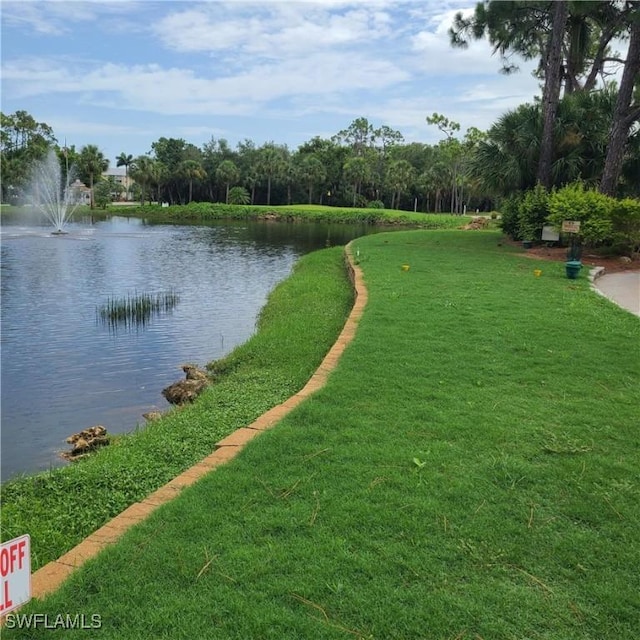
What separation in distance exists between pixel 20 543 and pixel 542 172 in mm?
18371

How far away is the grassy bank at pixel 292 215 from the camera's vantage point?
5031 centimetres

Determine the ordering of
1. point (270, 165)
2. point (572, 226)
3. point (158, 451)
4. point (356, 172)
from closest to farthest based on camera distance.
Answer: point (158, 451) → point (572, 226) → point (356, 172) → point (270, 165)

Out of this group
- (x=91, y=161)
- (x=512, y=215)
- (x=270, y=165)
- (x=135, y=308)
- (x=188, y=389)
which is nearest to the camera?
(x=188, y=389)

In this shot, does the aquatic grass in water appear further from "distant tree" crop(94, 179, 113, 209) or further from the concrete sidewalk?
"distant tree" crop(94, 179, 113, 209)

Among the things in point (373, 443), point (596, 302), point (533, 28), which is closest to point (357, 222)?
point (533, 28)

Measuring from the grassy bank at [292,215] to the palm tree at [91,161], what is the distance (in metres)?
5.75

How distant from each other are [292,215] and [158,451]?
49.5 metres

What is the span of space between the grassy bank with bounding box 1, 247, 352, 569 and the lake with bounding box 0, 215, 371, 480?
102 cm

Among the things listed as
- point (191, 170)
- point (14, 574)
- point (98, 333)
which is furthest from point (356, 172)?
point (14, 574)

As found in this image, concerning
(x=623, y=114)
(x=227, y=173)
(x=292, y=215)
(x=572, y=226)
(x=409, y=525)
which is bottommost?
(x=409, y=525)

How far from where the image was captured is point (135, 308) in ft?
38.7

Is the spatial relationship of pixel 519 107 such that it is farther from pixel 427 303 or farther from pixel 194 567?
pixel 194 567

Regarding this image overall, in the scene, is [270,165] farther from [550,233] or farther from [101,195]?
[550,233]

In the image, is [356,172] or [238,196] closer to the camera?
[238,196]
